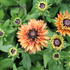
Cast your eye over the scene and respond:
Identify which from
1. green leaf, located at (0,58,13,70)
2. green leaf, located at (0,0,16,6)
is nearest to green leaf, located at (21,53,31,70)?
green leaf, located at (0,58,13,70)

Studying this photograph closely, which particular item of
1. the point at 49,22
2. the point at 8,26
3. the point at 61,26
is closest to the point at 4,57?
the point at 8,26

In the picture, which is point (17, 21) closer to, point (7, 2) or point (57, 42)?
point (7, 2)

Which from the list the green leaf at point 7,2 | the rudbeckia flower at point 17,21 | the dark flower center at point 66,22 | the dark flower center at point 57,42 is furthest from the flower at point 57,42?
the green leaf at point 7,2

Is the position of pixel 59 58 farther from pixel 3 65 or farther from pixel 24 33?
pixel 3 65

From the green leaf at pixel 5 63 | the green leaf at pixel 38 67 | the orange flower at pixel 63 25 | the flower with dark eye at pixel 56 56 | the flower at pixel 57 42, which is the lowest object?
the green leaf at pixel 38 67

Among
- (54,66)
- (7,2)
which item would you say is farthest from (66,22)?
(7,2)

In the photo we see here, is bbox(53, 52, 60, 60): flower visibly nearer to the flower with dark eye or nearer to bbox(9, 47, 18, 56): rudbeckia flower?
the flower with dark eye

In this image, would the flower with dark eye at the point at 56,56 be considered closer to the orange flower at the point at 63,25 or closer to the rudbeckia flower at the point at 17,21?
the orange flower at the point at 63,25

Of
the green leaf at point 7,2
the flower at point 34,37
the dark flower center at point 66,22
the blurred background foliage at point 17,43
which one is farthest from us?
the green leaf at point 7,2
